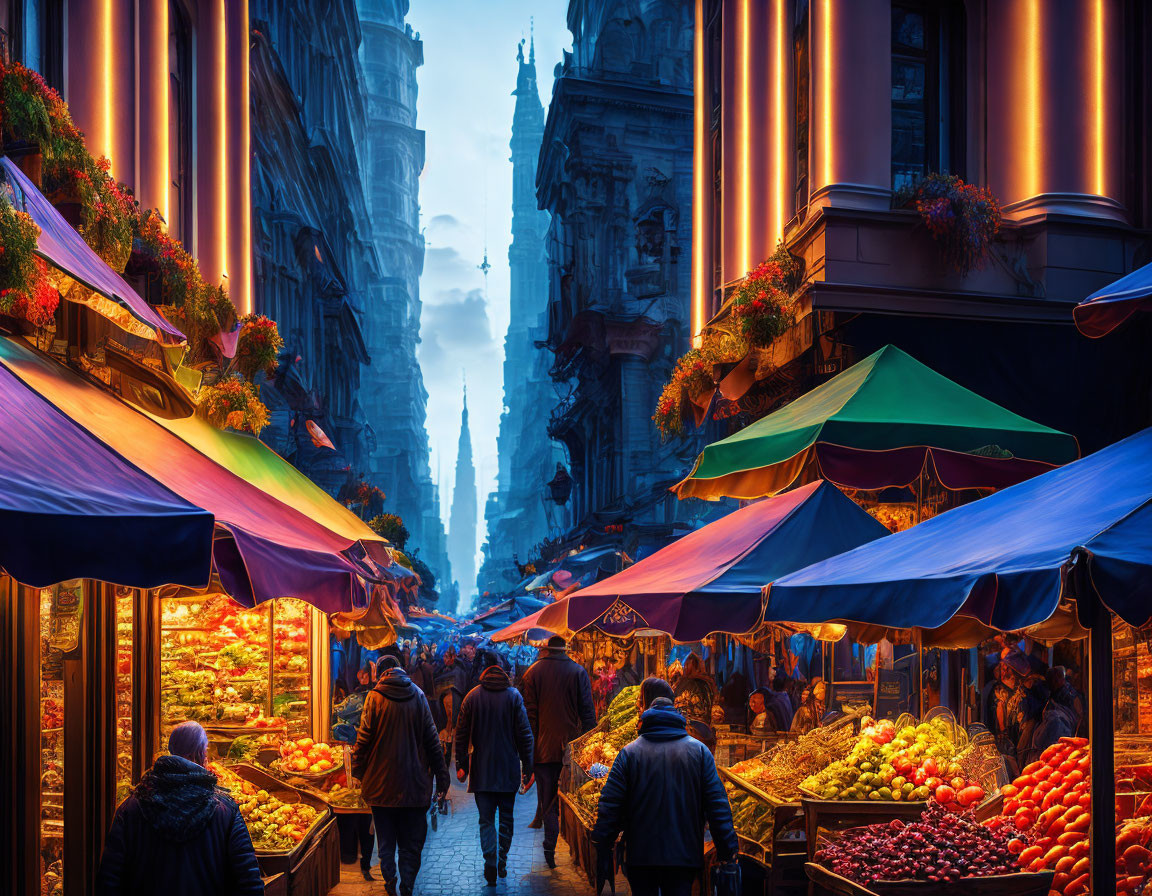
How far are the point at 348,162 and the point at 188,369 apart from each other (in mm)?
43385

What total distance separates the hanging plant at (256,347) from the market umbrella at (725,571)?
5.52 metres

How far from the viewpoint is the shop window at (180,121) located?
1422 cm

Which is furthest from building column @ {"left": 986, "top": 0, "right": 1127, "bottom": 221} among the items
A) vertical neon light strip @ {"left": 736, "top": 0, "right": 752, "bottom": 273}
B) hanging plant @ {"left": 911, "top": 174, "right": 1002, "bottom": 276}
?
vertical neon light strip @ {"left": 736, "top": 0, "right": 752, "bottom": 273}

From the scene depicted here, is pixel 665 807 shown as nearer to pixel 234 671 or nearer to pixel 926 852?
pixel 926 852

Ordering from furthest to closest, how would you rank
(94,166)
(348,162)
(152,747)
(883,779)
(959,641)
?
1. (348,162)
2. (152,747)
3. (94,166)
4. (883,779)
5. (959,641)

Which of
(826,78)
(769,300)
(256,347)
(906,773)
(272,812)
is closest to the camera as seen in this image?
(906,773)

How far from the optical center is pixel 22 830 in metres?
6.23

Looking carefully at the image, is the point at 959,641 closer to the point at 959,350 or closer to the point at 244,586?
the point at 244,586

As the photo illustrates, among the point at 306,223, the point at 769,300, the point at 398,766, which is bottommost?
the point at 398,766

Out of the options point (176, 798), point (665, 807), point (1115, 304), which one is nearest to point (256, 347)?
point (665, 807)

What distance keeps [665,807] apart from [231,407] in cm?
779

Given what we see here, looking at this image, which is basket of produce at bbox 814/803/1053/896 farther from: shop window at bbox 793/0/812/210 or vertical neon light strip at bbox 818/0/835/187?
shop window at bbox 793/0/812/210

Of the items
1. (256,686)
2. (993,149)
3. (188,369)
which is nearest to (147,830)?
(188,369)

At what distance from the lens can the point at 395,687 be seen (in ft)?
30.1
